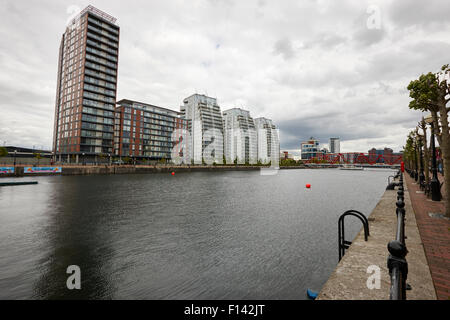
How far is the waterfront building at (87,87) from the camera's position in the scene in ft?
247

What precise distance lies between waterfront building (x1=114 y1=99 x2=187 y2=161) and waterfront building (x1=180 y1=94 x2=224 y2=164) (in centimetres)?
1803

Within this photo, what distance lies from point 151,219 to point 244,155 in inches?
6207

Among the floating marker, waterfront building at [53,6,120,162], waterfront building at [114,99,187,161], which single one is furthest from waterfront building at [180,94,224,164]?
the floating marker

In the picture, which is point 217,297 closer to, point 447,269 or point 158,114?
point 447,269

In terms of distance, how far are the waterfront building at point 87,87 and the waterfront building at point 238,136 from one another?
3635 inches

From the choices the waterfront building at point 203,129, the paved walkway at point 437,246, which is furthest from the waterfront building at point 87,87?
the paved walkway at point 437,246

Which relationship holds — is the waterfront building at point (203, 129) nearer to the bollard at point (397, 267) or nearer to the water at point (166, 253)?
the water at point (166, 253)

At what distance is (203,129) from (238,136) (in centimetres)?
3629

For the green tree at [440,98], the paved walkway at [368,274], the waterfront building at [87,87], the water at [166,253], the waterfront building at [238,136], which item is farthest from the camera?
the waterfront building at [238,136]

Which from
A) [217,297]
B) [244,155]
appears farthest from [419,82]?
[244,155]

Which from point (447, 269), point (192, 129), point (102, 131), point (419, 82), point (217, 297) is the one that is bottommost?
point (217, 297)

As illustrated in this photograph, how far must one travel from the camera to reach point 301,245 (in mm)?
9258

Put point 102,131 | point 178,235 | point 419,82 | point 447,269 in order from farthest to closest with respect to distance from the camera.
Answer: point 102,131 < point 178,235 < point 419,82 < point 447,269

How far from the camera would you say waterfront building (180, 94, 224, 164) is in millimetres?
134250
